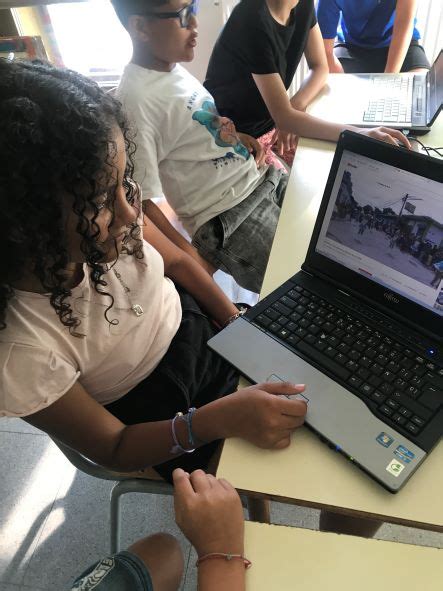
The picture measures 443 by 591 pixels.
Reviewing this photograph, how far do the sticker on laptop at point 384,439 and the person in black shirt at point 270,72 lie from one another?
32.0 inches

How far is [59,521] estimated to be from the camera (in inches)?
49.6

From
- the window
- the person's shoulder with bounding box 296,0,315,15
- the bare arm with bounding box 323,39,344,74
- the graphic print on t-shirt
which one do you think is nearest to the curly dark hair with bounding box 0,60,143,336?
the graphic print on t-shirt

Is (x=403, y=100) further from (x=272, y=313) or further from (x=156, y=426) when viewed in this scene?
Answer: (x=156, y=426)

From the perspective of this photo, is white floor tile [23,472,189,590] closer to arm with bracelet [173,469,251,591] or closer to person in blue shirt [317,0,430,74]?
arm with bracelet [173,469,251,591]

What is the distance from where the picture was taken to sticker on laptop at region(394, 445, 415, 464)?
1.81 ft

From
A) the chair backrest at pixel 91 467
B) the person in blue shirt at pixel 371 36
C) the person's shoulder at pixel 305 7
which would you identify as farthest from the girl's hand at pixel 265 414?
the person in blue shirt at pixel 371 36

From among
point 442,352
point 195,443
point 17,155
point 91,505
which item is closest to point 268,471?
point 195,443

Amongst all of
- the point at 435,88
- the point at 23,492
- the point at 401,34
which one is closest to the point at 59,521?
the point at 23,492

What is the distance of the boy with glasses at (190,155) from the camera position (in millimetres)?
1104

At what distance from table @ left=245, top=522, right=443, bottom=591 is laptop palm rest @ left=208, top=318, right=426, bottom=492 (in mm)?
72

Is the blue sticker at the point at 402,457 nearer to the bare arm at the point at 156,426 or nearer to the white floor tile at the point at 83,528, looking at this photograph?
the bare arm at the point at 156,426

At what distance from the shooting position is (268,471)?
579mm

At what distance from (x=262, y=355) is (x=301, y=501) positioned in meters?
0.21

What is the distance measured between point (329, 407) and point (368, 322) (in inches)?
6.5
